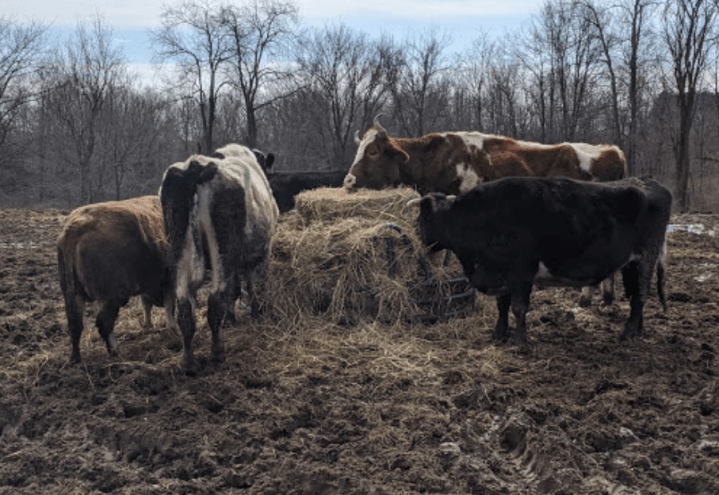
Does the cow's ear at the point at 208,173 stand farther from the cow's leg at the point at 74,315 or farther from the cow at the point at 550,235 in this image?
the cow at the point at 550,235

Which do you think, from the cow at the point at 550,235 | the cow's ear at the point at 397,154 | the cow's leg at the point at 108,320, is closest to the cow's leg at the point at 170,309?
the cow's leg at the point at 108,320

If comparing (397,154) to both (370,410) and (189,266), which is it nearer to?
(189,266)

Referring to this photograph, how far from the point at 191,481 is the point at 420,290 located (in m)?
3.74

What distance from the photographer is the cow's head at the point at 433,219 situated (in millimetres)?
6410

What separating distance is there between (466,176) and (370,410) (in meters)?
4.90

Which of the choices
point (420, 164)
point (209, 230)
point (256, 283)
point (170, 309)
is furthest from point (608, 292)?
point (170, 309)

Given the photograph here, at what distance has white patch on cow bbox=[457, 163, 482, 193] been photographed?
28.2 ft

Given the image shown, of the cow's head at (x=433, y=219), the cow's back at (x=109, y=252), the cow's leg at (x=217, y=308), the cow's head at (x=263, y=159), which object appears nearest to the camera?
the cow's leg at (x=217, y=308)

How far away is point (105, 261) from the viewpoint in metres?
5.57

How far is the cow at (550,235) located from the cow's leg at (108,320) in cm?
330

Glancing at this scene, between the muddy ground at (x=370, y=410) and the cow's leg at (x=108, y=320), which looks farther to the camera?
the cow's leg at (x=108, y=320)

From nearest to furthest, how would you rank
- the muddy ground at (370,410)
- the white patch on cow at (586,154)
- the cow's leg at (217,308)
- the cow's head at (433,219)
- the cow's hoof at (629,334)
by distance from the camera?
the muddy ground at (370,410)
the cow's leg at (217,308)
the cow's hoof at (629,334)
the cow's head at (433,219)
the white patch on cow at (586,154)

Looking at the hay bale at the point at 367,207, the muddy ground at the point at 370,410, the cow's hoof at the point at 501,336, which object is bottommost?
the muddy ground at the point at 370,410

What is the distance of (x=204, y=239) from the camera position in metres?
5.46
